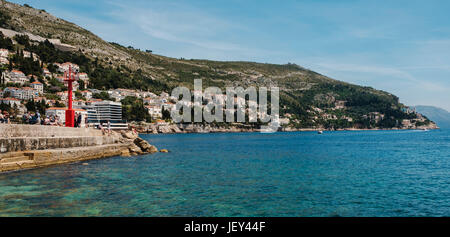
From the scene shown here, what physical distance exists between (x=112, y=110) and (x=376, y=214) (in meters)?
122

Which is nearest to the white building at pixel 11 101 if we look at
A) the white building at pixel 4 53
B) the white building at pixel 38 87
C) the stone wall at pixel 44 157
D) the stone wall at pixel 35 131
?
the white building at pixel 38 87

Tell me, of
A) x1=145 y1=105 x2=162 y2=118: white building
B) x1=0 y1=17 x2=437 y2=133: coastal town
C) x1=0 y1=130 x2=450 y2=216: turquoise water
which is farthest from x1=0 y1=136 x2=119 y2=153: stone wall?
x1=145 y1=105 x2=162 y2=118: white building

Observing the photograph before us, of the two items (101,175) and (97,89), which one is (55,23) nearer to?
(97,89)

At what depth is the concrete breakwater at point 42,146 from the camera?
2128 centimetres

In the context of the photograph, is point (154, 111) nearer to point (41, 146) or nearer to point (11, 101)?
point (11, 101)

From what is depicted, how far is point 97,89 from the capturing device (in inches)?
5881

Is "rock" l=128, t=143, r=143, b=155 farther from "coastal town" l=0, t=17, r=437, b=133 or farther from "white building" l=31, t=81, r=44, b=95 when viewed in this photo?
"white building" l=31, t=81, r=44, b=95

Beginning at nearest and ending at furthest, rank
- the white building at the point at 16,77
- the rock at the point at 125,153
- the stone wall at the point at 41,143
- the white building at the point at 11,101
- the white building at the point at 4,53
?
1. the stone wall at the point at 41,143
2. the rock at the point at 125,153
3. the white building at the point at 11,101
4. the white building at the point at 16,77
5. the white building at the point at 4,53

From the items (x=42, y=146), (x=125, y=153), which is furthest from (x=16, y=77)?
(x=42, y=146)

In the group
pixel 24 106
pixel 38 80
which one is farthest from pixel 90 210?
pixel 38 80

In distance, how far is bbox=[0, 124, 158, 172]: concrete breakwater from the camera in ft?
69.8

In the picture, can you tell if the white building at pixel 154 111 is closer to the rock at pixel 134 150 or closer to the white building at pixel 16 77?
the white building at pixel 16 77

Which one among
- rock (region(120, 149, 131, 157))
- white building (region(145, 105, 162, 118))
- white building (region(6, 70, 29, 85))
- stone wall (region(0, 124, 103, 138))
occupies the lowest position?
rock (region(120, 149, 131, 157))

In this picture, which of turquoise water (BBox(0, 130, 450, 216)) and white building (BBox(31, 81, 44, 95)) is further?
white building (BBox(31, 81, 44, 95))
